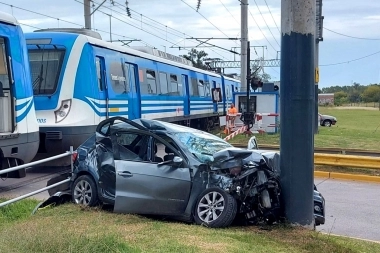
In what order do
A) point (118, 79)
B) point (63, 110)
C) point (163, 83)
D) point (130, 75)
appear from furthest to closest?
point (163, 83) → point (130, 75) → point (118, 79) → point (63, 110)

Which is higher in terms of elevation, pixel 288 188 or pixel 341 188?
pixel 288 188

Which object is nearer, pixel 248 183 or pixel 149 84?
pixel 248 183

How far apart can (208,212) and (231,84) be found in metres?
31.2

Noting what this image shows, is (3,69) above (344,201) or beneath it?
above

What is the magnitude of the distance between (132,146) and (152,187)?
3.11ft

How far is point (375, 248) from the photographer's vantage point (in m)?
7.21

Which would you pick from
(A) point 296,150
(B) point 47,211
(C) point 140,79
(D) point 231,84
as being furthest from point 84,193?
(D) point 231,84

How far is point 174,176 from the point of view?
813 centimetres

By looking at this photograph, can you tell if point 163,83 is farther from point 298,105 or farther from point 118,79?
point 298,105

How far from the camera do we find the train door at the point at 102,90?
47.4 ft

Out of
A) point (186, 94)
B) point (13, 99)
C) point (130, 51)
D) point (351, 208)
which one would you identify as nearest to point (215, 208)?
point (351, 208)

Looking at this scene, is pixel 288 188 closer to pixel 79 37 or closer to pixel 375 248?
pixel 375 248

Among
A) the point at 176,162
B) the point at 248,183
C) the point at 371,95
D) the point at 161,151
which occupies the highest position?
the point at 161,151

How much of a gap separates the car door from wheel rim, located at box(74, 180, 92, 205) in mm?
782
